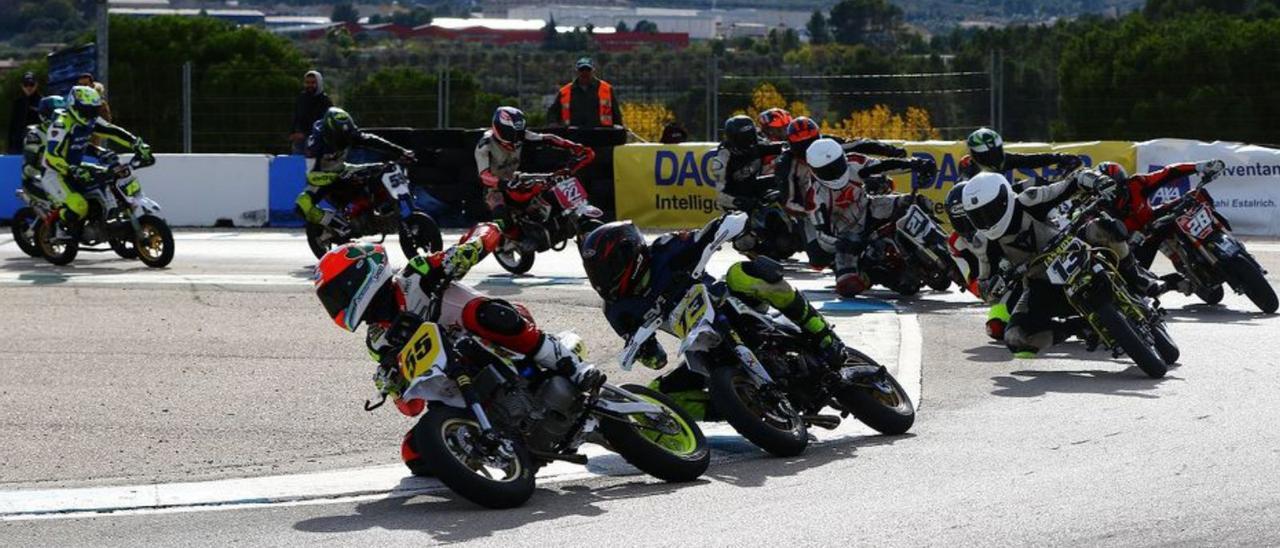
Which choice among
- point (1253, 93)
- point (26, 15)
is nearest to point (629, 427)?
point (1253, 93)

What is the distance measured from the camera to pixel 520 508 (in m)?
7.76

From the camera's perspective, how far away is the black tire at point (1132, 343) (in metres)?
10.8

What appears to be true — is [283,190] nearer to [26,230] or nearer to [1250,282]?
[26,230]

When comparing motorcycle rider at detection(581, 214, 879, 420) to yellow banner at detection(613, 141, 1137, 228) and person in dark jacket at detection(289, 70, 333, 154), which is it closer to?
yellow banner at detection(613, 141, 1137, 228)

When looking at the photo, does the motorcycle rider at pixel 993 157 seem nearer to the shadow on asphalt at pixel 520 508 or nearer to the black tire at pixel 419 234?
the black tire at pixel 419 234

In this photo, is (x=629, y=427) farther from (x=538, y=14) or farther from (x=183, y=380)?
(x=538, y=14)

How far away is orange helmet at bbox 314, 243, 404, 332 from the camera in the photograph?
26.5 ft

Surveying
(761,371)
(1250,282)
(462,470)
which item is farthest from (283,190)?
(462,470)

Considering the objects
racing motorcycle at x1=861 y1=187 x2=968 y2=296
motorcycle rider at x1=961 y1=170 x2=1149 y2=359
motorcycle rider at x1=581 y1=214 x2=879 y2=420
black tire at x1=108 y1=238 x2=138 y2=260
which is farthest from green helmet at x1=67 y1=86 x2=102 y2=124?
motorcycle rider at x1=581 y1=214 x2=879 y2=420

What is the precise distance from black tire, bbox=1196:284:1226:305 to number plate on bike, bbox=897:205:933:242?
6.99ft

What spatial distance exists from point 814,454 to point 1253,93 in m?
20.1

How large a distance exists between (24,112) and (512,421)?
54.1 ft

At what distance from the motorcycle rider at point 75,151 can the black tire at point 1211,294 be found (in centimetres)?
955

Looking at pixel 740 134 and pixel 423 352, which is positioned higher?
pixel 740 134
